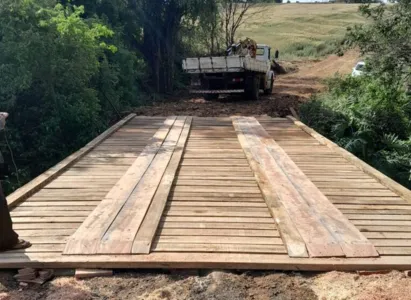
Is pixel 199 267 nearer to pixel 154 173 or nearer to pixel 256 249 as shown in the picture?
pixel 256 249

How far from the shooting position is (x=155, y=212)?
425 cm

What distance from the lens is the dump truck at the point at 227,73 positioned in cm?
1478

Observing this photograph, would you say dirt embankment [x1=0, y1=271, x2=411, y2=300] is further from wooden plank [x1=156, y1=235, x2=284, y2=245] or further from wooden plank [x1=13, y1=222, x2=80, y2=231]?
wooden plank [x1=13, y1=222, x2=80, y2=231]

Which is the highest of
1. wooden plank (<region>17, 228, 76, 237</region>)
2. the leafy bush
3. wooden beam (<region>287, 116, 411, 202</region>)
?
wooden plank (<region>17, 228, 76, 237</region>)

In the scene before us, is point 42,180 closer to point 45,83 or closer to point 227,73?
point 45,83

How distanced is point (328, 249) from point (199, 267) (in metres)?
1.03

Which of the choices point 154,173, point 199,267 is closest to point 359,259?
point 199,267

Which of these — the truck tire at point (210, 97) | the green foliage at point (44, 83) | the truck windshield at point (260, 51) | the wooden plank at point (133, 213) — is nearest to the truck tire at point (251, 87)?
the truck tire at point (210, 97)

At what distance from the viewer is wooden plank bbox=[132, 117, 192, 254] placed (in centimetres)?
354

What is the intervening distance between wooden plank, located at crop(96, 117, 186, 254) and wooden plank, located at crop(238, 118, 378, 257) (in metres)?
1.41

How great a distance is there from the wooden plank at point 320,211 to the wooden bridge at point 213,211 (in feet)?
0.04

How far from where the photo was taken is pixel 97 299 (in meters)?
2.97

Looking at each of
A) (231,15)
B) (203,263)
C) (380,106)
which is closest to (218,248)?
(203,263)

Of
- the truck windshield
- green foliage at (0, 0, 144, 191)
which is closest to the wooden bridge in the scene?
green foliage at (0, 0, 144, 191)
